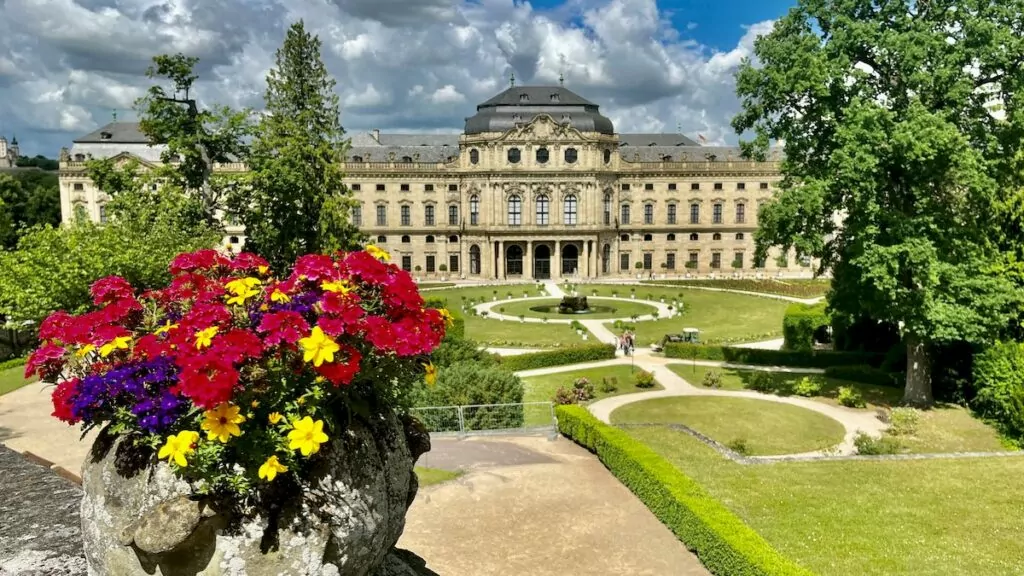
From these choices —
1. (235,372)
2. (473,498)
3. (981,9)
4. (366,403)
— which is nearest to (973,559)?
(473,498)

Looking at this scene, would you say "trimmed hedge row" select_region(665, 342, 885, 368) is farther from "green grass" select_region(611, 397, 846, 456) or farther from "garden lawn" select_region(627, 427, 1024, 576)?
"garden lawn" select_region(627, 427, 1024, 576)

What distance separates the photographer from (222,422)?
14.2ft

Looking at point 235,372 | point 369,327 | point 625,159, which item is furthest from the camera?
point 625,159

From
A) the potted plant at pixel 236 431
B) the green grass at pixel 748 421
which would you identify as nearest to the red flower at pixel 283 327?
the potted plant at pixel 236 431

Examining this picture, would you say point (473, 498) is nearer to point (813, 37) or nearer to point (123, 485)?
point (123, 485)

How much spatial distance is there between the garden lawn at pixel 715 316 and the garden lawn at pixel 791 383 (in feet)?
23.5

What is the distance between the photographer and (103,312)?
5.20 metres

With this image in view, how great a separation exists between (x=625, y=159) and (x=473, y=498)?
226ft

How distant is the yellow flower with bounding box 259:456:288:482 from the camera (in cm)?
439

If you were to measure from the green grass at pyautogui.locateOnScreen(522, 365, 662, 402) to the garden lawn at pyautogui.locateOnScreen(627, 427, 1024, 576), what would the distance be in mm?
9349

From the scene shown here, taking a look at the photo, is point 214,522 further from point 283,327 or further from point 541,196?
point 541,196

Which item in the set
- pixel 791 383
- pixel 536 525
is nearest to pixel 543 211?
pixel 791 383

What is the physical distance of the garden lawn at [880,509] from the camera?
41.8 ft

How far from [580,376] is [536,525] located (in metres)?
18.7
